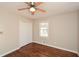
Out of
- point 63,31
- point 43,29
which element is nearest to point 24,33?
point 43,29

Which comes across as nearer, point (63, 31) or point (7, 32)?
point (7, 32)

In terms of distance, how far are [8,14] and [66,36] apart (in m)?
2.48

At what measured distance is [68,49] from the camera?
317 centimetres

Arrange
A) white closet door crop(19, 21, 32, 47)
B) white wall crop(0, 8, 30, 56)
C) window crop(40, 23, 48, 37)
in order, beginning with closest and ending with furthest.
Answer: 1. white wall crop(0, 8, 30, 56)
2. white closet door crop(19, 21, 32, 47)
3. window crop(40, 23, 48, 37)

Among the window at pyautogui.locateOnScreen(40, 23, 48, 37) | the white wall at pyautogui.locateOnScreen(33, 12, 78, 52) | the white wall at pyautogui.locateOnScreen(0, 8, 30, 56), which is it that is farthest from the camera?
the window at pyautogui.locateOnScreen(40, 23, 48, 37)

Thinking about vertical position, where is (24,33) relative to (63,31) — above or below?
below

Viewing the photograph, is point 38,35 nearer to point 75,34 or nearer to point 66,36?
point 66,36

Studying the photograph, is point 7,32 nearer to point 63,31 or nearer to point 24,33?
point 24,33

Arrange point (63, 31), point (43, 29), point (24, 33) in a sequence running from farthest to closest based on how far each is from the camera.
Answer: point (43, 29), point (24, 33), point (63, 31)

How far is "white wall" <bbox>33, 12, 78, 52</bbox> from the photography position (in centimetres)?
294

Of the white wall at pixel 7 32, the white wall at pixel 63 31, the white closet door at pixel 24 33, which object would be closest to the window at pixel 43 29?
the white wall at pixel 63 31

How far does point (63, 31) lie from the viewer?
3336mm

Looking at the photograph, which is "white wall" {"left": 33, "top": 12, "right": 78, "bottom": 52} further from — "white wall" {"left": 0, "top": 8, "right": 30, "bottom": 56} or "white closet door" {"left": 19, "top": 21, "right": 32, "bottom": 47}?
"white wall" {"left": 0, "top": 8, "right": 30, "bottom": 56}

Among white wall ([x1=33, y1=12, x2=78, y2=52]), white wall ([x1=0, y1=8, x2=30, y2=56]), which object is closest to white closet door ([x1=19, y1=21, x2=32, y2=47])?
white wall ([x1=0, y1=8, x2=30, y2=56])
